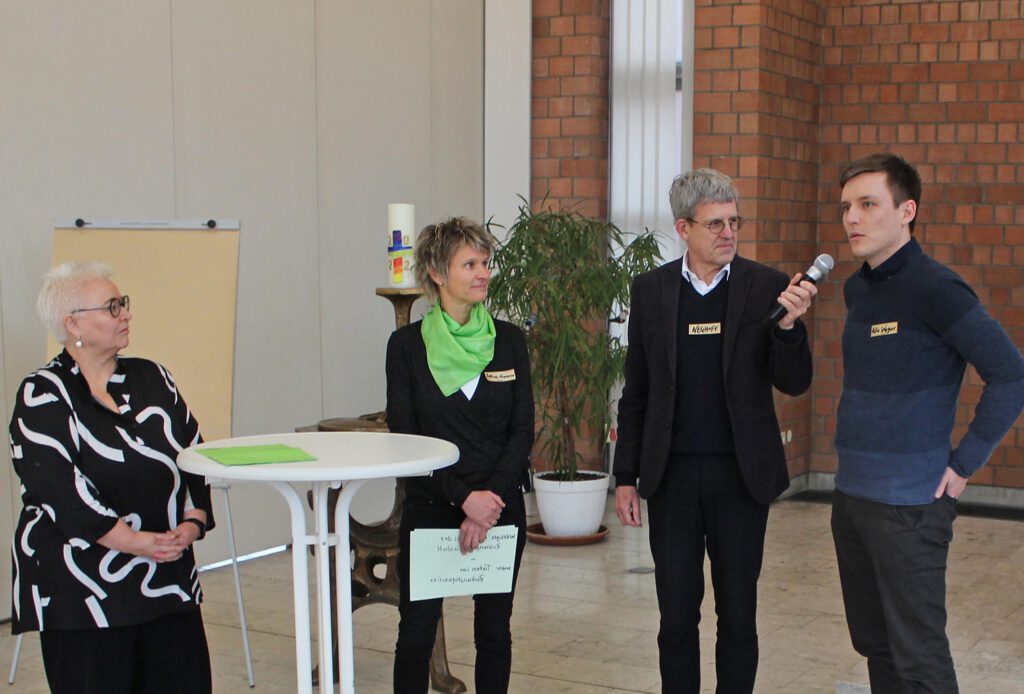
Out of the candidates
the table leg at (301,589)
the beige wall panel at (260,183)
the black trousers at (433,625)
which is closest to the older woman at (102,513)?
the table leg at (301,589)

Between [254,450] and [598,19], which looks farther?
[598,19]

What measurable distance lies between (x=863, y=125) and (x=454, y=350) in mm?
4683

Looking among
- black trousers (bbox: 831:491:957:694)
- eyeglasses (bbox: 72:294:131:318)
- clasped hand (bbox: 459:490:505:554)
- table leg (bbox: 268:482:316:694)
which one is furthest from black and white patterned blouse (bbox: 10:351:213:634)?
black trousers (bbox: 831:491:957:694)

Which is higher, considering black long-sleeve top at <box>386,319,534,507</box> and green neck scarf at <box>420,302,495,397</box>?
green neck scarf at <box>420,302,495,397</box>

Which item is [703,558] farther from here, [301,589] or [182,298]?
[182,298]

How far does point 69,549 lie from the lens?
2.65m

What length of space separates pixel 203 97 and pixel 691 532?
3.29 meters

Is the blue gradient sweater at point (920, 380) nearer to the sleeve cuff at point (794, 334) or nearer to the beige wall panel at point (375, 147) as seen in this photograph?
the sleeve cuff at point (794, 334)

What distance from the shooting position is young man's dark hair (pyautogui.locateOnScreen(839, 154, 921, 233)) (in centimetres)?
258

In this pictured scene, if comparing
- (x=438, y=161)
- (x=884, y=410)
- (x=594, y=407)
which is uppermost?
(x=438, y=161)

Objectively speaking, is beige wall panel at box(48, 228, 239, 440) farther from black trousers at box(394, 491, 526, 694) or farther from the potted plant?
the potted plant

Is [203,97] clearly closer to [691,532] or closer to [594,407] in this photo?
[594,407]

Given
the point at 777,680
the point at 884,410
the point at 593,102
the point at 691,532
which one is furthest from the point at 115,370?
the point at 593,102

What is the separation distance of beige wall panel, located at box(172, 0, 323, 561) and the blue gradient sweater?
3378 millimetres
